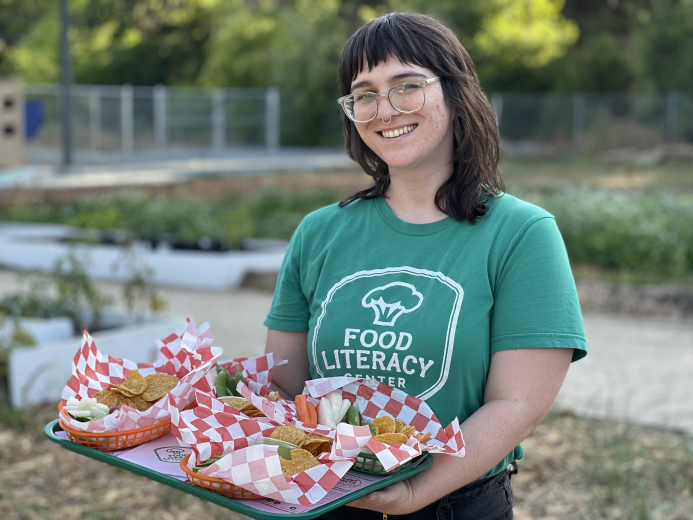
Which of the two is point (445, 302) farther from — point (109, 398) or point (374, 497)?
point (109, 398)

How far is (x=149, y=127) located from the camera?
29438 millimetres

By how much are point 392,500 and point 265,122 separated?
32449 millimetres

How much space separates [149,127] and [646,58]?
18172 millimetres

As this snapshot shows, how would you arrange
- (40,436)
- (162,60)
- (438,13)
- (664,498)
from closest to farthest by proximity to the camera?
(664,498) → (40,436) → (438,13) → (162,60)

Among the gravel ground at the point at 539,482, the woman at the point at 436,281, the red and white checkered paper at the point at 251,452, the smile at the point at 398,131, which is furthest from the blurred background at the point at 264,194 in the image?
the smile at the point at 398,131

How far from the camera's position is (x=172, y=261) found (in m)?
9.44

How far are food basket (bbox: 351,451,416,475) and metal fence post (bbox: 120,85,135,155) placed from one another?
90.8 feet

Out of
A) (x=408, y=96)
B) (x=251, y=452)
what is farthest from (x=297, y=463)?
(x=408, y=96)

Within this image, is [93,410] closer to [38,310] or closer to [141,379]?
[141,379]

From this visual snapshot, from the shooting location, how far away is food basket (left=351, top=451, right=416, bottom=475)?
159 cm

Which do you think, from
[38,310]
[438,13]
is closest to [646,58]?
[438,13]

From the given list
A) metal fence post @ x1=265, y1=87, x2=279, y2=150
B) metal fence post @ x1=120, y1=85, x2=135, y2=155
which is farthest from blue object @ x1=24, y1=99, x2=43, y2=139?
metal fence post @ x1=265, y1=87, x2=279, y2=150

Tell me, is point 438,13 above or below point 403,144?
above

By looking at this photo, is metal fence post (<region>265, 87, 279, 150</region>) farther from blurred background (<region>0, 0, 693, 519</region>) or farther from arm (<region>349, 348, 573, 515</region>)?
arm (<region>349, 348, 573, 515</region>)
